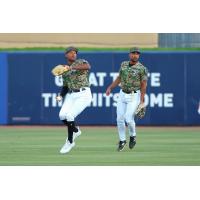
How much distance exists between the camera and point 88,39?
35125mm

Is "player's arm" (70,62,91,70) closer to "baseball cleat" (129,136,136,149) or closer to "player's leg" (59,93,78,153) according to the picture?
Answer: "player's leg" (59,93,78,153)

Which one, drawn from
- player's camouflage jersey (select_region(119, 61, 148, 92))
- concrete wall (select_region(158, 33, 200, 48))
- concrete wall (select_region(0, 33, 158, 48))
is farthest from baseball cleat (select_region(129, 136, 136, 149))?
concrete wall (select_region(0, 33, 158, 48))

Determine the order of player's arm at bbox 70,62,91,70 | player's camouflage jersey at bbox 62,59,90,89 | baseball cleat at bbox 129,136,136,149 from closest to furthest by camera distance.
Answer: player's arm at bbox 70,62,91,70 → player's camouflage jersey at bbox 62,59,90,89 → baseball cleat at bbox 129,136,136,149

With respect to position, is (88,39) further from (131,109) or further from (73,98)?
(73,98)

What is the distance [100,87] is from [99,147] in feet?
23.9

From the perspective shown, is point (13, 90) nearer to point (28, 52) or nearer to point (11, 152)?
point (28, 52)

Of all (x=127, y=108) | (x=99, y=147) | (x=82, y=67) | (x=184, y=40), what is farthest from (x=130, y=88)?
(x=184, y=40)

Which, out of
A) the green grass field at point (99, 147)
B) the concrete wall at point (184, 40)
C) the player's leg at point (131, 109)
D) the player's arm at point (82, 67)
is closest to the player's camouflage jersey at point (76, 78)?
the player's arm at point (82, 67)

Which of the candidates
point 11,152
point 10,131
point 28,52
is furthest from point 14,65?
point 11,152

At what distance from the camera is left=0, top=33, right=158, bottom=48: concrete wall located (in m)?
34.8

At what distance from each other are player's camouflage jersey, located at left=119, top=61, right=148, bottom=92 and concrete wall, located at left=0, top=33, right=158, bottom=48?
16.1 m

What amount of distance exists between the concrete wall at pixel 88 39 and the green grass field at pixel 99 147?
8.88m

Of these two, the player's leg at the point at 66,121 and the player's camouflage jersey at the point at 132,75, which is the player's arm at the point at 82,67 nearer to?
the player's leg at the point at 66,121

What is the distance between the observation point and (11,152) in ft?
60.4
